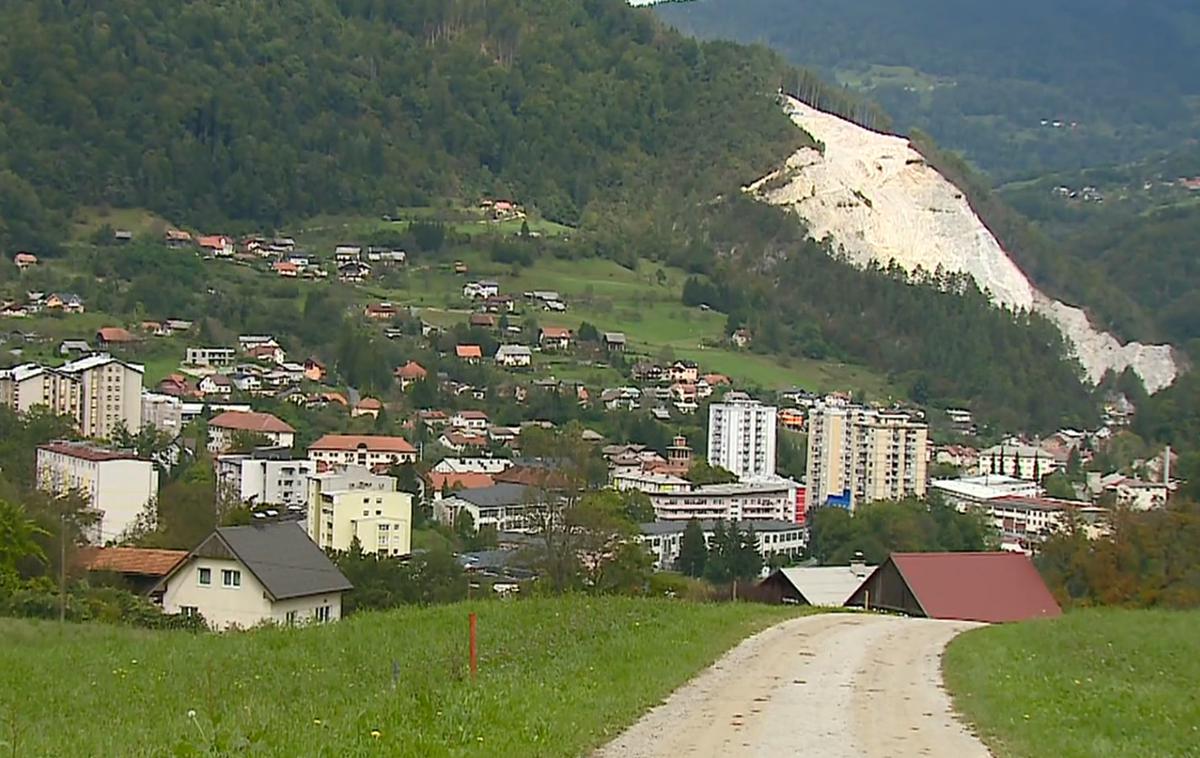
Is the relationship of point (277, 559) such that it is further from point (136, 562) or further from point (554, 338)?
point (554, 338)

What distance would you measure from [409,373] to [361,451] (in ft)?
48.7

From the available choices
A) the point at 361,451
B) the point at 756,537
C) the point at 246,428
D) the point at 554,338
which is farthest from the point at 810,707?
the point at 554,338

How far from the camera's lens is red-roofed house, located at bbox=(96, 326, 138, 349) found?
212 feet

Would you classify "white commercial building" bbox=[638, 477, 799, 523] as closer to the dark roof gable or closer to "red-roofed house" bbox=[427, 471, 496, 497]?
"red-roofed house" bbox=[427, 471, 496, 497]

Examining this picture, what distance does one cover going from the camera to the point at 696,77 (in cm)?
10588

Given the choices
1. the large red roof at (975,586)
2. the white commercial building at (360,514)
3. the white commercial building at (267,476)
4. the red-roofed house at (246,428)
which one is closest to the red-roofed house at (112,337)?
the red-roofed house at (246,428)

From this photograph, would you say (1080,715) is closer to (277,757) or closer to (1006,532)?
(277,757)

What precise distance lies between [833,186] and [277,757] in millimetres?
93207

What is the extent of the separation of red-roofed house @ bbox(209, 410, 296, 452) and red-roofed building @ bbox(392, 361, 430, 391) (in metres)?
9.76

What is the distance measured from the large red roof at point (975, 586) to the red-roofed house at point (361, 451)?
28374 millimetres

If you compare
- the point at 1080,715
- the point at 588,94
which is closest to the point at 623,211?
the point at 588,94

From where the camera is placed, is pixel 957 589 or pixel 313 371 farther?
pixel 313 371

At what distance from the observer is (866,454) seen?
63.2 m

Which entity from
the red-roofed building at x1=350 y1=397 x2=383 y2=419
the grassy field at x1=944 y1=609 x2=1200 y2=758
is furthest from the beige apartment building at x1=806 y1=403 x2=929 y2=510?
the grassy field at x1=944 y1=609 x2=1200 y2=758
